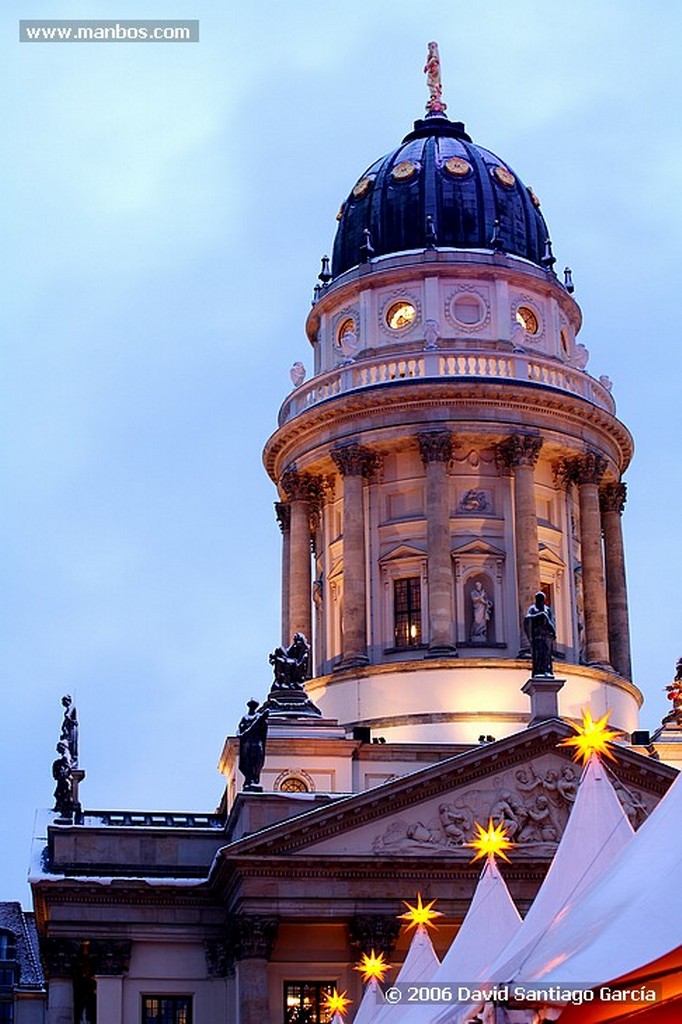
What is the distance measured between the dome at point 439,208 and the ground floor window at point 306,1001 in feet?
93.5

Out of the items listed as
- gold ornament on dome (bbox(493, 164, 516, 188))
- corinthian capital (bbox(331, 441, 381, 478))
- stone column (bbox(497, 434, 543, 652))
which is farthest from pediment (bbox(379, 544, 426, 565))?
gold ornament on dome (bbox(493, 164, 516, 188))

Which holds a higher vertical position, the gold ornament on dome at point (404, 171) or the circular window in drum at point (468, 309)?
the gold ornament on dome at point (404, 171)

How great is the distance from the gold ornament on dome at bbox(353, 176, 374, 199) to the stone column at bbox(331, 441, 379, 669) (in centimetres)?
1151

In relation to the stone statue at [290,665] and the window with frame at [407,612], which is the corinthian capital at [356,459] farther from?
the stone statue at [290,665]

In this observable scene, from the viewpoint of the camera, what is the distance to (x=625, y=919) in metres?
14.3

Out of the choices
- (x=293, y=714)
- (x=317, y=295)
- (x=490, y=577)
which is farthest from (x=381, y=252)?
(x=293, y=714)

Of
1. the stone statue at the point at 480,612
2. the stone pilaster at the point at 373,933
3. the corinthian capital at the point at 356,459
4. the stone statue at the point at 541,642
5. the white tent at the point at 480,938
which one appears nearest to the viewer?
the white tent at the point at 480,938

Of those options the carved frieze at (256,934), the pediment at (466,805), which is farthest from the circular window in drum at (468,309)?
the carved frieze at (256,934)

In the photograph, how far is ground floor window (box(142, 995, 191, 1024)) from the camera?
5272 centimetres

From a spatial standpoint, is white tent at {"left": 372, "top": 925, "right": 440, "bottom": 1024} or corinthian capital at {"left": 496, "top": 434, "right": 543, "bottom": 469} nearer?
white tent at {"left": 372, "top": 925, "right": 440, "bottom": 1024}

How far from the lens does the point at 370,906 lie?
4912 centimetres

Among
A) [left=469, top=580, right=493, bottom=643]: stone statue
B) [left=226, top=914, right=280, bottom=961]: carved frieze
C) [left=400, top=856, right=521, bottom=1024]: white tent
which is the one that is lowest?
[left=400, top=856, right=521, bottom=1024]: white tent

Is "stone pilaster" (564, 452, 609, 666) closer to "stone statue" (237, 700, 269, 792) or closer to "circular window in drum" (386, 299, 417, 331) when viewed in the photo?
"circular window in drum" (386, 299, 417, 331)

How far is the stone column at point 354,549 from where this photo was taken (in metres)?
61.4
